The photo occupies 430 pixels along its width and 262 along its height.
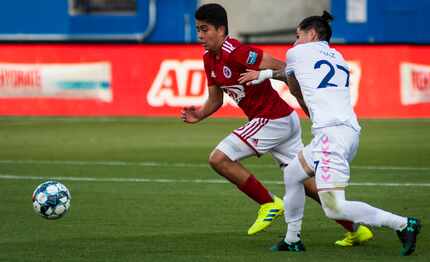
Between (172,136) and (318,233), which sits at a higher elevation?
(318,233)

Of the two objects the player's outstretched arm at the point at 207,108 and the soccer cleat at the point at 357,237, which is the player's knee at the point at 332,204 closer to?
the soccer cleat at the point at 357,237

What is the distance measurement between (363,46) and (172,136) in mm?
5304

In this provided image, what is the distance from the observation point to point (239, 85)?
10867 millimetres

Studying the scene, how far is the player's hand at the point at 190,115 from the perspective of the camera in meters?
11.2

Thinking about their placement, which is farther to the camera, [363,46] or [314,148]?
[363,46]

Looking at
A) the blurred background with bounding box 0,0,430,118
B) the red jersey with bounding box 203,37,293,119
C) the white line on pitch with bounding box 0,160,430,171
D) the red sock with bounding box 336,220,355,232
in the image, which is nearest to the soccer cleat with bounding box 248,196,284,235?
the red jersey with bounding box 203,37,293,119

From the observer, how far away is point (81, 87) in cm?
2508

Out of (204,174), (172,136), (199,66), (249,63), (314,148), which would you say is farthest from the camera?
(199,66)

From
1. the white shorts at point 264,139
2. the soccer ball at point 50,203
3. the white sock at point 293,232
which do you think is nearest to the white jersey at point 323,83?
the white sock at point 293,232

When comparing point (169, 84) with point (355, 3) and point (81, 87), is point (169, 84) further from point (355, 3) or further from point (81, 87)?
point (355, 3)

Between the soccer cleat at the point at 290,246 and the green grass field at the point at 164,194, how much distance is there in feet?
0.33

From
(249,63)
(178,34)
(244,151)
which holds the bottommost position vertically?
(178,34)

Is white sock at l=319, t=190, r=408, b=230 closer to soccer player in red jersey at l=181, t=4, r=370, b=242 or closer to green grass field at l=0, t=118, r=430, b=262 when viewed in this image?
green grass field at l=0, t=118, r=430, b=262

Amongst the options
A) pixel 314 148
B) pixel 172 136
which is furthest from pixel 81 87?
pixel 314 148
